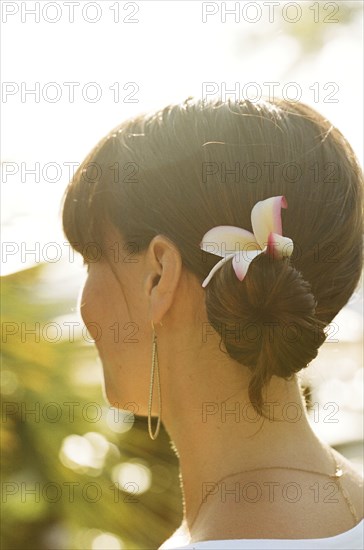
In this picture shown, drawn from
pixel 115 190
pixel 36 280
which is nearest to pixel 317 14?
pixel 36 280

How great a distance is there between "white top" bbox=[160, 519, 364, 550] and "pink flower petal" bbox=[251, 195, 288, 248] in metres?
0.44

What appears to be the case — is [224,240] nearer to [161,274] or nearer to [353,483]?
[161,274]

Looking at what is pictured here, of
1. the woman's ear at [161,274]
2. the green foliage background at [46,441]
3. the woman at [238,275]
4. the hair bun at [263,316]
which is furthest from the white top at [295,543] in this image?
the green foliage background at [46,441]

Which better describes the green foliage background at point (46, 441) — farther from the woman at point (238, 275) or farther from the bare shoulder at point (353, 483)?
the bare shoulder at point (353, 483)

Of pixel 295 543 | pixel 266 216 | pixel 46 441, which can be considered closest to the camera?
pixel 295 543

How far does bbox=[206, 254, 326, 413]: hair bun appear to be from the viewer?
1562 mm

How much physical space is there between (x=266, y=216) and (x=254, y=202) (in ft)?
0.10

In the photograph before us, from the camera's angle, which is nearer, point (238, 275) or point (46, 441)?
point (238, 275)

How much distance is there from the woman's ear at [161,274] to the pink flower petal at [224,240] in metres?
0.05

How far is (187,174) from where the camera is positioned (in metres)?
1.59

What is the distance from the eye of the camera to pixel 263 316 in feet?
5.19

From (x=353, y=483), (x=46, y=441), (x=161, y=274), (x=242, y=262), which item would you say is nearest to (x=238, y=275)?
(x=242, y=262)

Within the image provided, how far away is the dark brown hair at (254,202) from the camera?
5.15 feet

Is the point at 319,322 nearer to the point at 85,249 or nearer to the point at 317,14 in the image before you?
the point at 85,249
